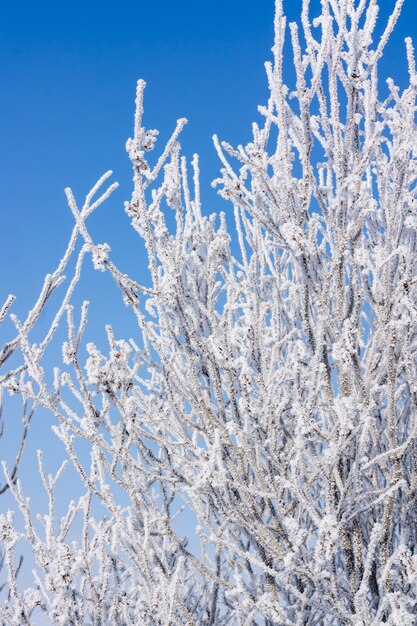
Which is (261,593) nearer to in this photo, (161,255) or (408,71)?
(161,255)

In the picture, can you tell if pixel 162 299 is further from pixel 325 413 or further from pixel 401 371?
pixel 401 371

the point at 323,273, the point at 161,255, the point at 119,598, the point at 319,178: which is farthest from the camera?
the point at 119,598

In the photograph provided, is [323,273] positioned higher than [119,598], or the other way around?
[323,273]

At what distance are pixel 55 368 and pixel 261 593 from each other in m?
1.58

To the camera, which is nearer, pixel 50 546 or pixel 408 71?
pixel 408 71

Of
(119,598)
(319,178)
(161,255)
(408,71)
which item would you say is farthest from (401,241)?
(119,598)

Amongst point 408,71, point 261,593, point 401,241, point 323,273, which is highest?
point 408,71

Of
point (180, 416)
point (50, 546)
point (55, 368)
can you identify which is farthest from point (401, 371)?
point (50, 546)

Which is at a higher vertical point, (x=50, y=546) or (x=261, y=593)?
(x=50, y=546)

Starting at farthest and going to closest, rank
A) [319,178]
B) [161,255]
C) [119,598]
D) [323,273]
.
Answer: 1. [119,598]
2. [319,178]
3. [161,255]
4. [323,273]

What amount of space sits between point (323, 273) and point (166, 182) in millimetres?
946

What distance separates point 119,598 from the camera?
3867 millimetres

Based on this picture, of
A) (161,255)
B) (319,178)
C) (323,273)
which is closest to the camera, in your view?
(323,273)

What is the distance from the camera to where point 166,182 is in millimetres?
3375
